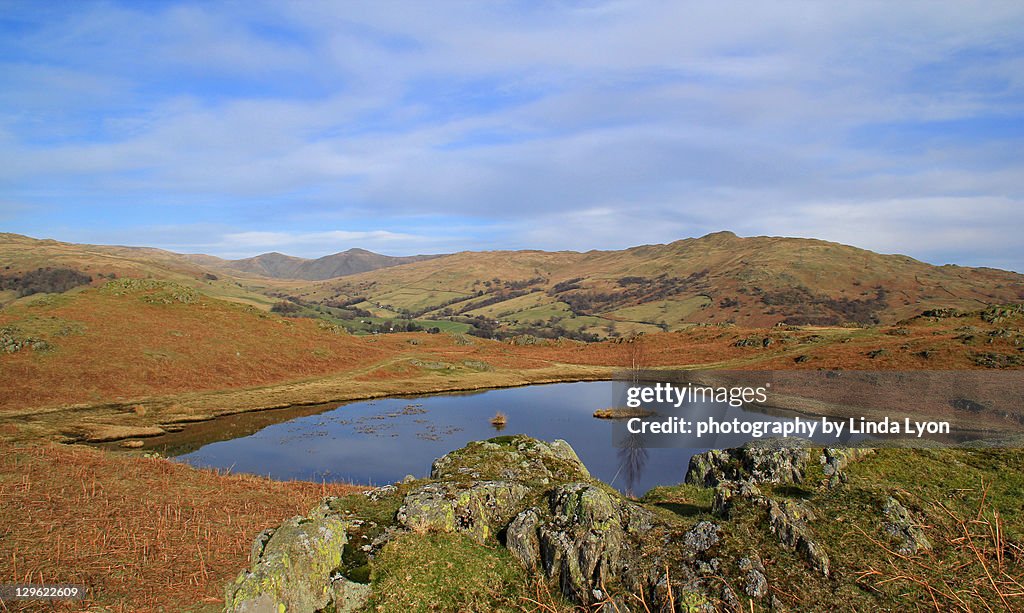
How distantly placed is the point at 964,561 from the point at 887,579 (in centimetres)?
146

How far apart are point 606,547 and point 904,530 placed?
238 inches

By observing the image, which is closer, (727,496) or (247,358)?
(727,496)

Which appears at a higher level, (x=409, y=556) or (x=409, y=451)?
(x=409, y=556)

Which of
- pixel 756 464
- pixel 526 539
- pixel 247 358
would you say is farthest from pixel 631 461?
pixel 247 358

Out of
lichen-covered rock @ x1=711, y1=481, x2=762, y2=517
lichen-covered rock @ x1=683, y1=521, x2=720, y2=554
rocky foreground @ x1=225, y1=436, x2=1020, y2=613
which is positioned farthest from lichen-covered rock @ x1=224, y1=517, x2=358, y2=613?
lichen-covered rock @ x1=711, y1=481, x2=762, y2=517

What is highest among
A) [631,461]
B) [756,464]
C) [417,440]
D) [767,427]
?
[756,464]

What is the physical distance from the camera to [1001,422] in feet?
143

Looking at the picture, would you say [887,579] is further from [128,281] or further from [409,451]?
[128,281]

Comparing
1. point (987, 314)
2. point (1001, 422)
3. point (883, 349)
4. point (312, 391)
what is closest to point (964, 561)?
point (1001, 422)

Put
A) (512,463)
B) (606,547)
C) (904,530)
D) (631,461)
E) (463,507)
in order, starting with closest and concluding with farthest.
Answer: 1. (904,530)
2. (606,547)
3. (463,507)
4. (512,463)
5. (631,461)

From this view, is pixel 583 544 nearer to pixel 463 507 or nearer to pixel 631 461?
pixel 463 507

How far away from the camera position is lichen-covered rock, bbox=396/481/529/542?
12.7m

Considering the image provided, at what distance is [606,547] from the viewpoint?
11258 millimetres

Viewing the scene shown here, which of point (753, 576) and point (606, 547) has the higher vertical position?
point (753, 576)
